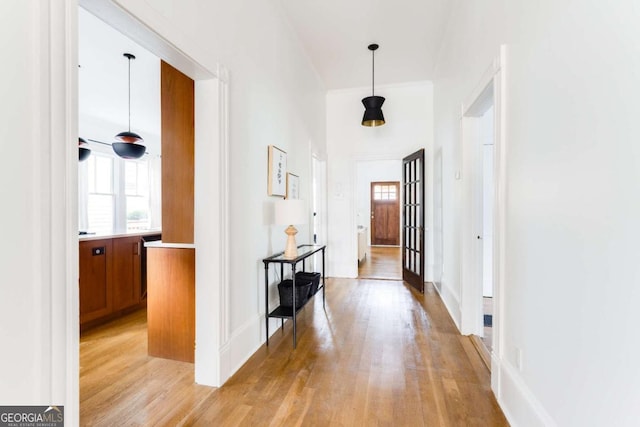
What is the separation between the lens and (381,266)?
6.38m

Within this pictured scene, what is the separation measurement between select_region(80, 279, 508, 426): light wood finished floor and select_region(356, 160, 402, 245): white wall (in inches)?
279

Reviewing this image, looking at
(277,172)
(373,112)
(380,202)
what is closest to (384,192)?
(380,202)

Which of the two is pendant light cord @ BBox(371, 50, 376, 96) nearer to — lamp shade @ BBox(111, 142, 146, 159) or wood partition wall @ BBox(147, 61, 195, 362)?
wood partition wall @ BBox(147, 61, 195, 362)

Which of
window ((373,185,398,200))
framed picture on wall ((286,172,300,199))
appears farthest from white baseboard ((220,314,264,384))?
window ((373,185,398,200))

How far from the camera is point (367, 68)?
14.6 feet

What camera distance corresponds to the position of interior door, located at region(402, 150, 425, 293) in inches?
172

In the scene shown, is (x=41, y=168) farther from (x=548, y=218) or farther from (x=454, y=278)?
(x=454, y=278)

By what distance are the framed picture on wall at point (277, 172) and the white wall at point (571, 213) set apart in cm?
191

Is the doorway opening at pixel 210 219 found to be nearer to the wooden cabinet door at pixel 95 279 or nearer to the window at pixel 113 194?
the wooden cabinet door at pixel 95 279

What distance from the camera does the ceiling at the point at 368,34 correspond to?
10.1 ft

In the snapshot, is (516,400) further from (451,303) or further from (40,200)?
(40,200)

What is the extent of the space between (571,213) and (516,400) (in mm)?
1073

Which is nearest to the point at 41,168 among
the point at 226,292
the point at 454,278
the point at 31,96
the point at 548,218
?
the point at 31,96

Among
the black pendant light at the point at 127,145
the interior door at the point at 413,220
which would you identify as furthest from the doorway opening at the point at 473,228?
the black pendant light at the point at 127,145
